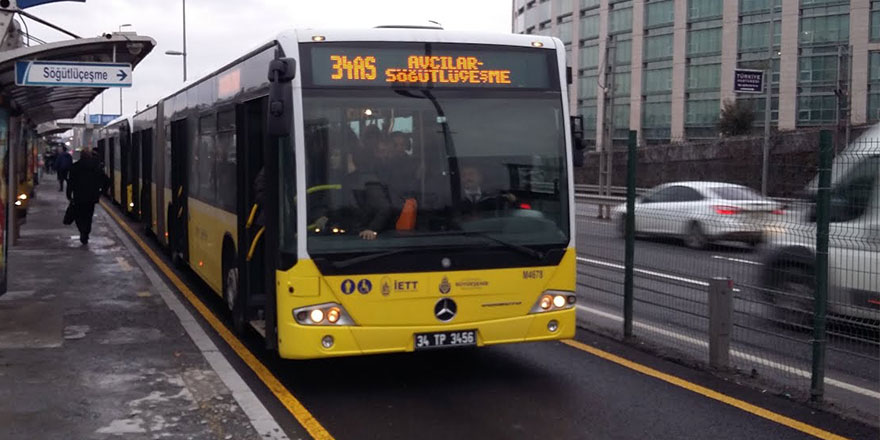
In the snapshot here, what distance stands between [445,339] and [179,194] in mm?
7605

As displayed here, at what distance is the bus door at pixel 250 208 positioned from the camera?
27.5 ft

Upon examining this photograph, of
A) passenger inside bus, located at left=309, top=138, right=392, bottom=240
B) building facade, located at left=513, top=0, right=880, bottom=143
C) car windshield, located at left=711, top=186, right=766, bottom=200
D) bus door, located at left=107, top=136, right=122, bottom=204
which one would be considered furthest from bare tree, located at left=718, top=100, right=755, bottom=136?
passenger inside bus, located at left=309, top=138, right=392, bottom=240

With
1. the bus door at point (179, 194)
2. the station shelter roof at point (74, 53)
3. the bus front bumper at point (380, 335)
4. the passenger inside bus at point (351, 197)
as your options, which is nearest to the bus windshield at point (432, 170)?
the passenger inside bus at point (351, 197)

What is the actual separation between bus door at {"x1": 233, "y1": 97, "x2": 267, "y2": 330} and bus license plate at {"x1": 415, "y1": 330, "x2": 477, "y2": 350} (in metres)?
1.84

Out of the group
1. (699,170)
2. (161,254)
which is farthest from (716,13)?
(161,254)

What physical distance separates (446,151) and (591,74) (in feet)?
203

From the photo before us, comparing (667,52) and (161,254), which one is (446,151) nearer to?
(161,254)

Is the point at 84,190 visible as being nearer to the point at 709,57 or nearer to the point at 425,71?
the point at 425,71

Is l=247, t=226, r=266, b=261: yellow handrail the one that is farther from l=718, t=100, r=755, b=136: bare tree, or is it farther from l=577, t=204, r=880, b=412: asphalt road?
l=718, t=100, r=755, b=136: bare tree

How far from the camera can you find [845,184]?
290 inches

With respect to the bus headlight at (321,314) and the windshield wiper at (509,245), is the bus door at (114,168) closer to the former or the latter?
the bus headlight at (321,314)

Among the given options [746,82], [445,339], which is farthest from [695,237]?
A: [746,82]

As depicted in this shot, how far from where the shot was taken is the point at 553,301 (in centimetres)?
765

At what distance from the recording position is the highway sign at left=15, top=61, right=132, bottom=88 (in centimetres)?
1340
